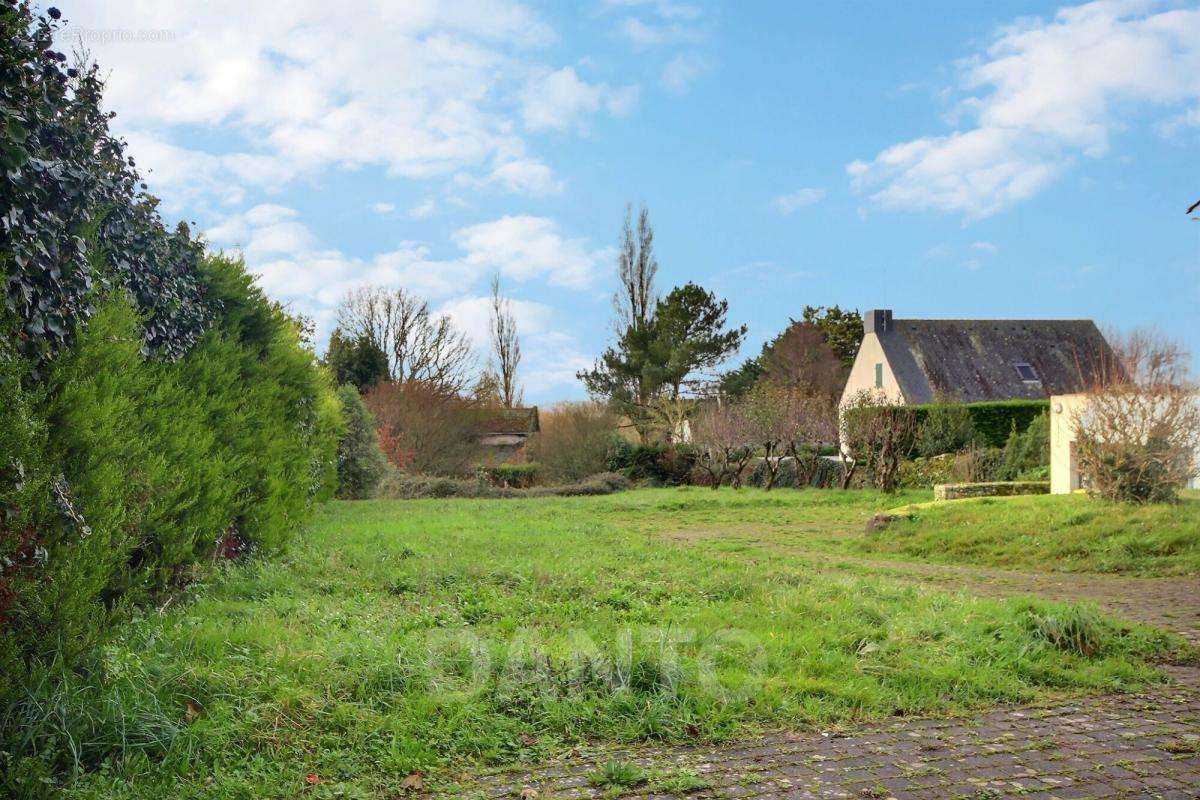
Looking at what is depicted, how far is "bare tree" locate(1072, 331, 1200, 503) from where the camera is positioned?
12727 millimetres

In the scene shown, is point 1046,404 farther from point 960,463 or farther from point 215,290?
point 215,290

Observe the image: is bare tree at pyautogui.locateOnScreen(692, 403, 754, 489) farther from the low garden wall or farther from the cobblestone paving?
the cobblestone paving

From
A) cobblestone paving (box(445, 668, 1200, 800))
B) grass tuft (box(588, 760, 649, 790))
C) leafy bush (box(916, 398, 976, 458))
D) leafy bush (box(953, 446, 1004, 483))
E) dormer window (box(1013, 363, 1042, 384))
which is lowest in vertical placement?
cobblestone paving (box(445, 668, 1200, 800))

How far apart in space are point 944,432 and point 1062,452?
8.56m

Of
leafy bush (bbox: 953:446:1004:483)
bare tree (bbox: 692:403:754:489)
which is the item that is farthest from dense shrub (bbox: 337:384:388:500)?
leafy bush (bbox: 953:446:1004:483)

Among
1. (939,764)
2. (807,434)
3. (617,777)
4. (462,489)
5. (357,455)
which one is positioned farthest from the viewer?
(807,434)

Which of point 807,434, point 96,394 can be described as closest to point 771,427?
point 807,434

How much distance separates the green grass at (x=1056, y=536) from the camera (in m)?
11.0

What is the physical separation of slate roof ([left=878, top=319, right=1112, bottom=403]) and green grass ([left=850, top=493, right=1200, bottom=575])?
65.3 feet

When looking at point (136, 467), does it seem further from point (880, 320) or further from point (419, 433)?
point (880, 320)

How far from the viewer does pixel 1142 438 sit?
41.9 feet

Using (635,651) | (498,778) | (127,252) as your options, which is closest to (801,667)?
(635,651)

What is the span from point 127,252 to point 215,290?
205cm

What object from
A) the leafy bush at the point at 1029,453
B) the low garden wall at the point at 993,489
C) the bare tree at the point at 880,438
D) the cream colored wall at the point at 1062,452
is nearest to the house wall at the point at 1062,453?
the cream colored wall at the point at 1062,452
